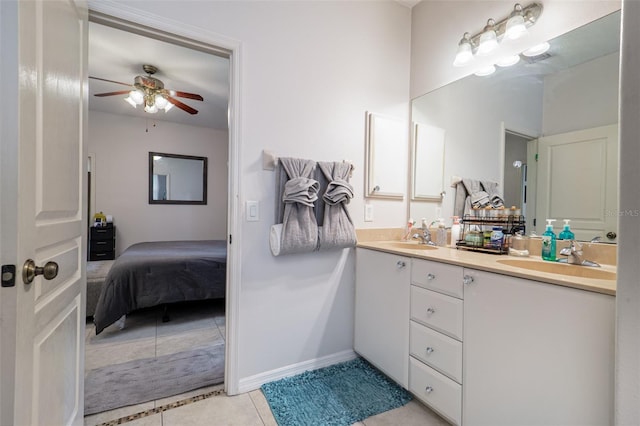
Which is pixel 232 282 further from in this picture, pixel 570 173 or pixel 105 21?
pixel 570 173

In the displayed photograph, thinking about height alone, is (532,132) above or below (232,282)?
above

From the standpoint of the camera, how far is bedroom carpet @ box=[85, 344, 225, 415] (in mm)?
1609

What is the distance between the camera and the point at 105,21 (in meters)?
1.39

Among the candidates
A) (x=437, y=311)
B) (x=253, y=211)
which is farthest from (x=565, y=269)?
(x=253, y=211)

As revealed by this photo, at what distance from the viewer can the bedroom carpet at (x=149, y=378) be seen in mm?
1609

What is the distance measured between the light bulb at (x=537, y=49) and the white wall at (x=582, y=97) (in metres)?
0.14

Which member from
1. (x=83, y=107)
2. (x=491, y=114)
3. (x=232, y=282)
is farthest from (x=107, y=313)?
(x=491, y=114)

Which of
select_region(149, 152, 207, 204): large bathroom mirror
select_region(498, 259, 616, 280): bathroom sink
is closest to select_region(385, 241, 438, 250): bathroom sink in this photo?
select_region(498, 259, 616, 280): bathroom sink

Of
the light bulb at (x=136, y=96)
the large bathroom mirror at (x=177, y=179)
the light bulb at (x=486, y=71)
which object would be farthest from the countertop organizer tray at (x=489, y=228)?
the large bathroom mirror at (x=177, y=179)

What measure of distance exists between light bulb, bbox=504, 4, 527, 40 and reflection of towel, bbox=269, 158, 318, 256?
1.31m

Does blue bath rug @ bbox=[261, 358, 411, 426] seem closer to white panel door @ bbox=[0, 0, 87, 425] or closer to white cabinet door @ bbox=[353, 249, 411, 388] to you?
white cabinet door @ bbox=[353, 249, 411, 388]

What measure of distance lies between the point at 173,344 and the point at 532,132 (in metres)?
2.91

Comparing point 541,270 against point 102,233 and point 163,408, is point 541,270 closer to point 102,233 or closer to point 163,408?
point 163,408

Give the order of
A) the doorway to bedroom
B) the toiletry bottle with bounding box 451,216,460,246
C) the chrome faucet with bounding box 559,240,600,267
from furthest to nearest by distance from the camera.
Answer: the toiletry bottle with bounding box 451,216,460,246, the doorway to bedroom, the chrome faucet with bounding box 559,240,600,267
